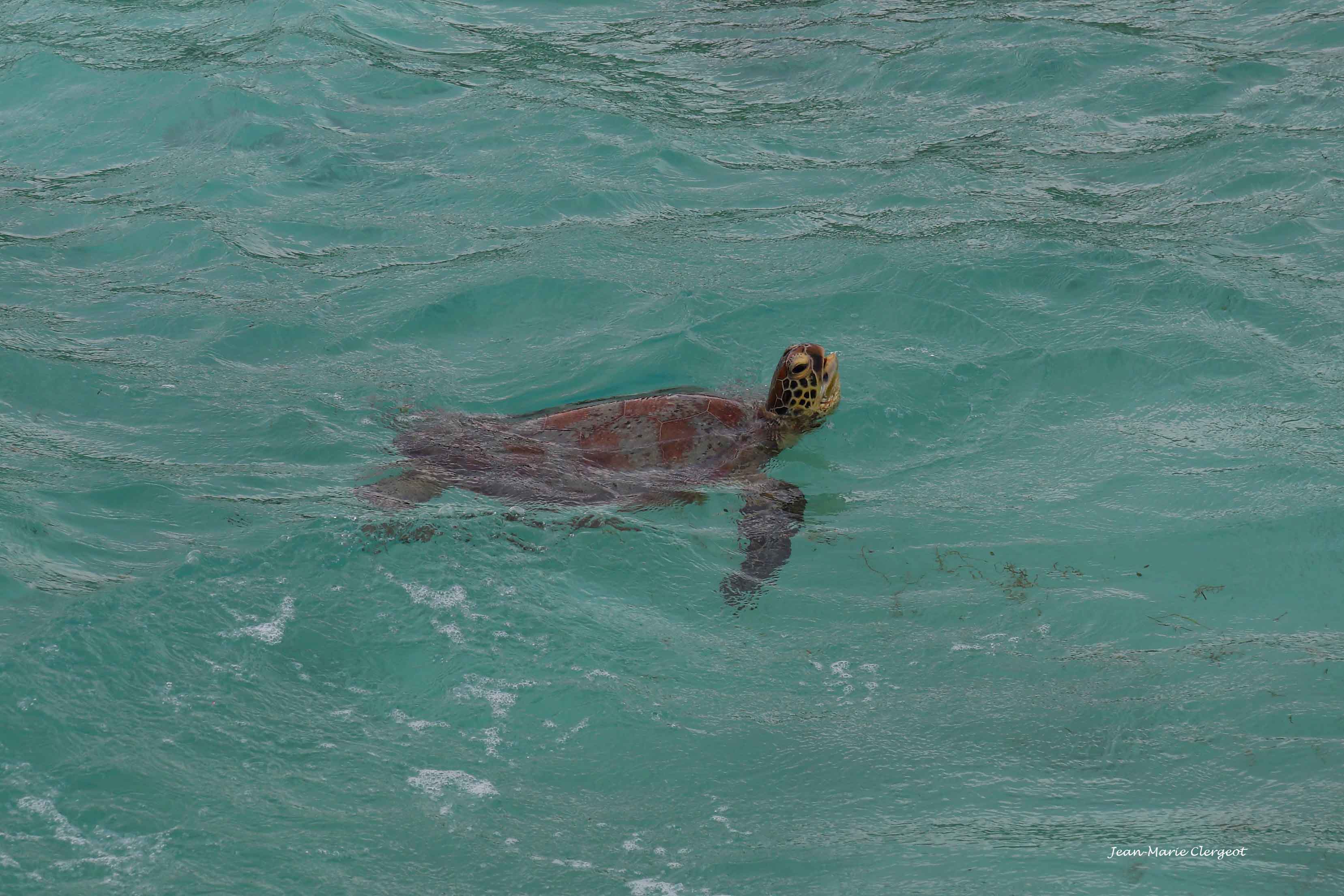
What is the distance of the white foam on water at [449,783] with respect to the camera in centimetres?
404

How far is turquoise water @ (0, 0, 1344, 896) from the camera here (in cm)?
395

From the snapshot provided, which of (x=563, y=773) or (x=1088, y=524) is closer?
(x=563, y=773)

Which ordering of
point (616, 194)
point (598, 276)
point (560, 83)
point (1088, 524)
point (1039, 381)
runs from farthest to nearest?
point (560, 83)
point (616, 194)
point (598, 276)
point (1039, 381)
point (1088, 524)

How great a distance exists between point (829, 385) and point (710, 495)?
0.96 meters

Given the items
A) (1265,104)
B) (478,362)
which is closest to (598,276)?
(478,362)

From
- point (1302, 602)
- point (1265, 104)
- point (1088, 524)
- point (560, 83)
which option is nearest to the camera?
point (1302, 602)

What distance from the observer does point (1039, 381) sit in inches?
269

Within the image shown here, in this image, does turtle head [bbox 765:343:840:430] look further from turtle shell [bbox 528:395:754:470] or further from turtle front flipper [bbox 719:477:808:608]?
turtle front flipper [bbox 719:477:808:608]

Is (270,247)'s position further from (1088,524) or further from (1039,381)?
(1088,524)

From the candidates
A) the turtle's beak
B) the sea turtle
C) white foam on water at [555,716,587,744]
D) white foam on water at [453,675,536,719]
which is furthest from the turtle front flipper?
white foam on water at [453,675,536,719]

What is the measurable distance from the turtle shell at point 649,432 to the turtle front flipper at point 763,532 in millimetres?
334

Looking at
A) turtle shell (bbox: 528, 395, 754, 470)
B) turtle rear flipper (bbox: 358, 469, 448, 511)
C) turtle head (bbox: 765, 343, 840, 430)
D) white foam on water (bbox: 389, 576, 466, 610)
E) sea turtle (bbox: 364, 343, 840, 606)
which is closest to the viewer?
white foam on water (bbox: 389, 576, 466, 610)

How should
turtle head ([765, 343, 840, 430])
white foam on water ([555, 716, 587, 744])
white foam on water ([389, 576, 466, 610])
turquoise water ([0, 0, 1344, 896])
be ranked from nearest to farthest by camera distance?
turquoise water ([0, 0, 1344, 896])
white foam on water ([555, 716, 587, 744])
white foam on water ([389, 576, 466, 610])
turtle head ([765, 343, 840, 430])

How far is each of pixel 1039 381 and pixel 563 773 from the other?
4.15 m
